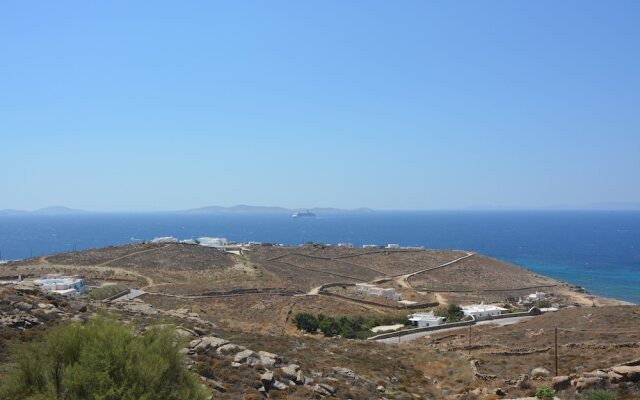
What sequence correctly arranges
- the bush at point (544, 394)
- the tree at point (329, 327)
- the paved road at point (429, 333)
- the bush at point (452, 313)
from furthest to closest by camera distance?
the bush at point (452, 313) < the tree at point (329, 327) < the paved road at point (429, 333) < the bush at point (544, 394)

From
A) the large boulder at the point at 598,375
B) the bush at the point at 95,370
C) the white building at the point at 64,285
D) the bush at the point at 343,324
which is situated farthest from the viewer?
the white building at the point at 64,285

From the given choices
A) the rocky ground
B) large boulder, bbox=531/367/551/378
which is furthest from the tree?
large boulder, bbox=531/367/551/378

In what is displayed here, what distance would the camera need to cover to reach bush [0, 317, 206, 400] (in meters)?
9.22

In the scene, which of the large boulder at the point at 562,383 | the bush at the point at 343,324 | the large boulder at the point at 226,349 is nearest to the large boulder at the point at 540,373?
the large boulder at the point at 562,383

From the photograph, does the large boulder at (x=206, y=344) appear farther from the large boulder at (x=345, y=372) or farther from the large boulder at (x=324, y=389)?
the large boulder at (x=345, y=372)

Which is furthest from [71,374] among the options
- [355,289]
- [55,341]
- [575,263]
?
Result: [575,263]

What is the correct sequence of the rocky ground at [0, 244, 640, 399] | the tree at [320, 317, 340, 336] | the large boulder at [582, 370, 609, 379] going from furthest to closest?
the tree at [320, 317, 340, 336], the large boulder at [582, 370, 609, 379], the rocky ground at [0, 244, 640, 399]

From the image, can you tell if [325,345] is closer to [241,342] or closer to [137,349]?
[241,342]

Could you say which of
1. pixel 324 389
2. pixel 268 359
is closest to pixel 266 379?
pixel 324 389

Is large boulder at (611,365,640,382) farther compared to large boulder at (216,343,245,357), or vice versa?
large boulder at (216,343,245,357)

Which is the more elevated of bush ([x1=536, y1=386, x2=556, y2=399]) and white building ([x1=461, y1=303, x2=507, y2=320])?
bush ([x1=536, y1=386, x2=556, y2=399])

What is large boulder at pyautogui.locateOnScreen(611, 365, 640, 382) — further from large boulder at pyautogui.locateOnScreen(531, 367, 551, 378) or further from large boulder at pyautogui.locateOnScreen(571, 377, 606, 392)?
large boulder at pyautogui.locateOnScreen(531, 367, 551, 378)

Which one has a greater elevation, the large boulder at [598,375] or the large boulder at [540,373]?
the large boulder at [598,375]

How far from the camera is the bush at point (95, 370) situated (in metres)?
9.22
